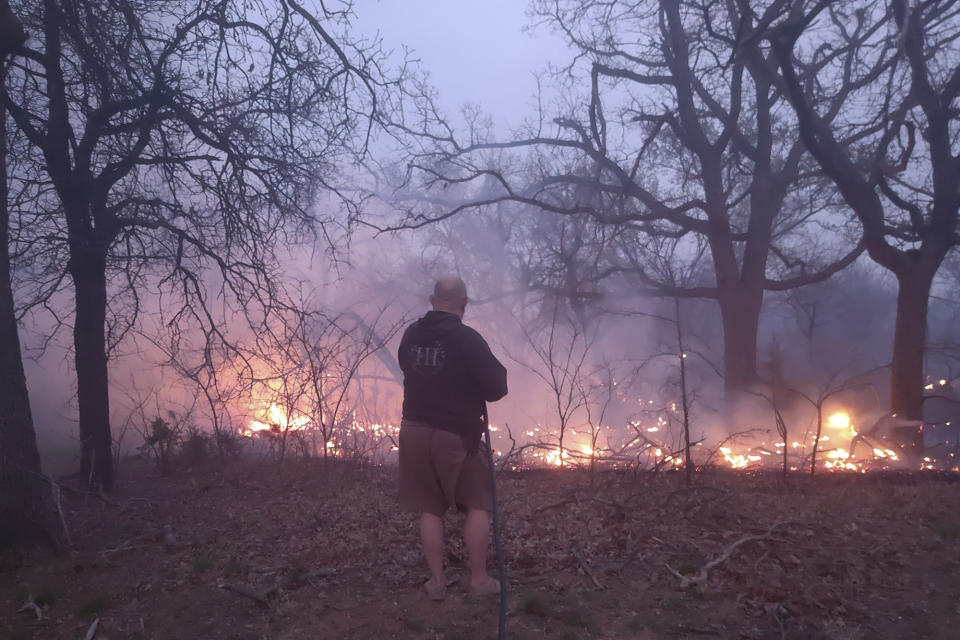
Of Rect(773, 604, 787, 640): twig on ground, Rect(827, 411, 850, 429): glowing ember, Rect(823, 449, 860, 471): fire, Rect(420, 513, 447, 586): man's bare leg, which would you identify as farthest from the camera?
Rect(827, 411, 850, 429): glowing ember

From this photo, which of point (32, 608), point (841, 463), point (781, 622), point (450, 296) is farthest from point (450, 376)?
point (841, 463)

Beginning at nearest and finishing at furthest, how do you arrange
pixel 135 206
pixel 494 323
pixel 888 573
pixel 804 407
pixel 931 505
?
pixel 888 573
pixel 931 505
pixel 135 206
pixel 804 407
pixel 494 323

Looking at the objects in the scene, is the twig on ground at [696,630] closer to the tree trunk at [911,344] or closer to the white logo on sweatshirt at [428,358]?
the white logo on sweatshirt at [428,358]

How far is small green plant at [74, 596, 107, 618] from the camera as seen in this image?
3619 mm

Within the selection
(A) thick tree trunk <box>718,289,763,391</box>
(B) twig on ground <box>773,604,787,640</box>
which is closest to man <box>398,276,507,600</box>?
(B) twig on ground <box>773,604,787,640</box>

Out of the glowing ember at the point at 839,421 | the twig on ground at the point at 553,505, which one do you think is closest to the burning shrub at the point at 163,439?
the twig on ground at the point at 553,505

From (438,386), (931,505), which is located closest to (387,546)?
(438,386)

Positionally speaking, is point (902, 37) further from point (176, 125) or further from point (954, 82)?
point (176, 125)

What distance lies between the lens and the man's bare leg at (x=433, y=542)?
3.69 m

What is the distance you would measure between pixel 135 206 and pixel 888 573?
22.8 ft

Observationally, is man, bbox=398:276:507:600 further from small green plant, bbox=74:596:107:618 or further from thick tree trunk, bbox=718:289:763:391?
thick tree trunk, bbox=718:289:763:391

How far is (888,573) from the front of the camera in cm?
396

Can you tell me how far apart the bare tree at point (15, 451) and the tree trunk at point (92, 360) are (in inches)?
82.9

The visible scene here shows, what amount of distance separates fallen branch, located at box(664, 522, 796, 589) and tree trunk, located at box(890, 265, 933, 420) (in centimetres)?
602
